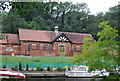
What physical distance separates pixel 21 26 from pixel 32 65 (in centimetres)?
2045

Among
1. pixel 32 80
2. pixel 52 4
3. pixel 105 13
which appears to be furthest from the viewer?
pixel 105 13

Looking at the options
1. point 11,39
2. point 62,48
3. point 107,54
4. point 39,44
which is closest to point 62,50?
point 62,48

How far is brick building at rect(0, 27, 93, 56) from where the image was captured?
35.2 metres

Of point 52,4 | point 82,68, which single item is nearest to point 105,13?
point 82,68

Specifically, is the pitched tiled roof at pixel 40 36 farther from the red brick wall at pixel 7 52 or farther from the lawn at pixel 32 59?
the lawn at pixel 32 59

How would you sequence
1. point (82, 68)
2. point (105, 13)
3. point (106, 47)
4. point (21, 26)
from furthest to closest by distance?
point (105, 13) < point (21, 26) < point (82, 68) < point (106, 47)

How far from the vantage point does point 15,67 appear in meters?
25.5

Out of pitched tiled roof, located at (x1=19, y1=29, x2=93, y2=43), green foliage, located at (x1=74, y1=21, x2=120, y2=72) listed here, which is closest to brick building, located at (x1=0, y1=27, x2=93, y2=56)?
pitched tiled roof, located at (x1=19, y1=29, x2=93, y2=43)

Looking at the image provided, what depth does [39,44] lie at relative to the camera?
121 feet

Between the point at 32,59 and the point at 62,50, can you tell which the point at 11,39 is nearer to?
the point at 32,59

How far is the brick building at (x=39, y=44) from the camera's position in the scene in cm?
3516

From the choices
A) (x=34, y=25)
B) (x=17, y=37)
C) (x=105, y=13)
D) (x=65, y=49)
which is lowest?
(x=65, y=49)

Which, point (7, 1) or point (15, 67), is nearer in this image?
point (7, 1)

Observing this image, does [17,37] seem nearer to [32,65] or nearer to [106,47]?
[32,65]
